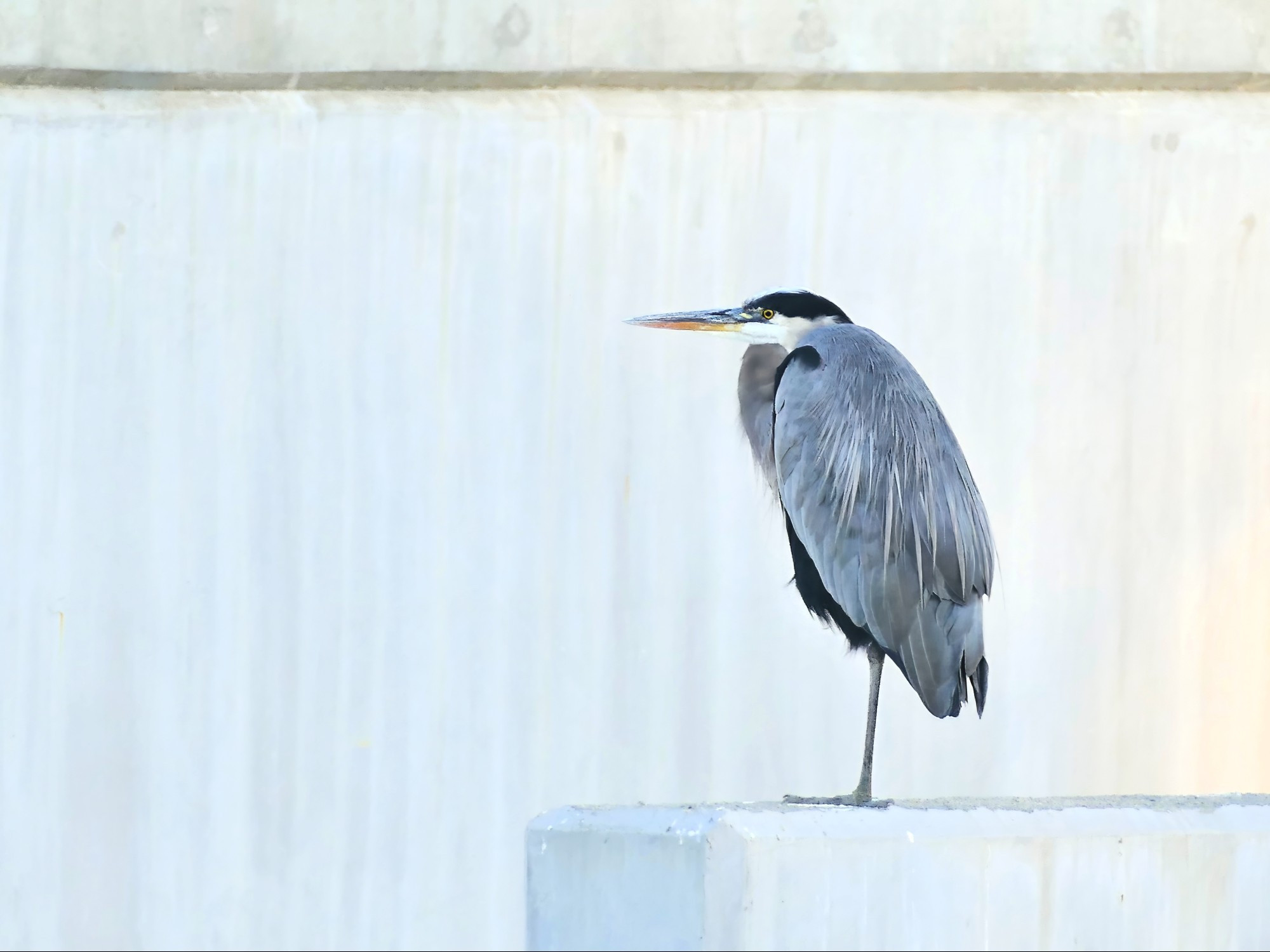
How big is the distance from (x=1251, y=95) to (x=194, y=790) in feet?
9.81

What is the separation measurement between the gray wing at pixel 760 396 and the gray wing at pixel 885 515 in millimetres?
156

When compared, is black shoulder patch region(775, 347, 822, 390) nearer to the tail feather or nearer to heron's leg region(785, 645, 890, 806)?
heron's leg region(785, 645, 890, 806)

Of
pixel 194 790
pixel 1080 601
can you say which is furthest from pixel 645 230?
pixel 194 790

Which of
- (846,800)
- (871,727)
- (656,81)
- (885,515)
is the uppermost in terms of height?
(656,81)

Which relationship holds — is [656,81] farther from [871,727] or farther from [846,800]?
[846,800]

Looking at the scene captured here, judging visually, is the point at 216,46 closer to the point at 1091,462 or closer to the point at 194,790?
the point at 194,790

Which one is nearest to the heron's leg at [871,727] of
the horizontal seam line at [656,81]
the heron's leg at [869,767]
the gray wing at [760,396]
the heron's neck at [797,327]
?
the heron's leg at [869,767]

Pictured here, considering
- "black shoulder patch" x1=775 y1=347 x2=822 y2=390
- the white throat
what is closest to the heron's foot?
"black shoulder patch" x1=775 y1=347 x2=822 y2=390

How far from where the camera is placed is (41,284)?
3.10 m

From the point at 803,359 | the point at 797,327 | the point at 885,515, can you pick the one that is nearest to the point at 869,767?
the point at 885,515

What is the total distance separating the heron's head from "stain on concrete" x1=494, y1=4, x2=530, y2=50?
34.2 inches

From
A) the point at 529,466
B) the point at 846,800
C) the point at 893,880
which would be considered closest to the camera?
the point at 893,880

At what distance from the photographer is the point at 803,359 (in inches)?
96.7

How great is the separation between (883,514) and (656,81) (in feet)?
4.24
